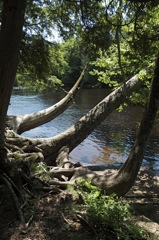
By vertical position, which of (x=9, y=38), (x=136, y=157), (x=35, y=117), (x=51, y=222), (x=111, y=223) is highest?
(x=9, y=38)

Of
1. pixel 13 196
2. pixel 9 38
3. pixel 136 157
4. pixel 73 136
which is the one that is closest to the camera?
pixel 13 196

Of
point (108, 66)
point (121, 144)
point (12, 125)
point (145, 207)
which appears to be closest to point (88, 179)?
point (145, 207)

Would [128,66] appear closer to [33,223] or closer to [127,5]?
[127,5]

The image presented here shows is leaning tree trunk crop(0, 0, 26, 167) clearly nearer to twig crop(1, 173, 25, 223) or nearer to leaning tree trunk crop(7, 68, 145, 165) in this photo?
twig crop(1, 173, 25, 223)

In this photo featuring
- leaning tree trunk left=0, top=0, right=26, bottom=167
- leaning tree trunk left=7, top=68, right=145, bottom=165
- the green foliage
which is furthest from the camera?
leaning tree trunk left=7, top=68, right=145, bottom=165

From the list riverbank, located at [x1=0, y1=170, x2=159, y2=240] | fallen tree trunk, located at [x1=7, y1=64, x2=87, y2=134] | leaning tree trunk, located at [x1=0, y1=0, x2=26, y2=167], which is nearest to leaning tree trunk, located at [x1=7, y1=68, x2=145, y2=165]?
fallen tree trunk, located at [x1=7, y1=64, x2=87, y2=134]

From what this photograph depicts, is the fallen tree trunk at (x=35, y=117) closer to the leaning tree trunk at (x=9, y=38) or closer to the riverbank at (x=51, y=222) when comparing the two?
the leaning tree trunk at (x=9, y=38)

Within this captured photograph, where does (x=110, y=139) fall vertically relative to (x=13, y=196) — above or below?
below

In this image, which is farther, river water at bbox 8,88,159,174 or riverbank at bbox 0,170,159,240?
river water at bbox 8,88,159,174

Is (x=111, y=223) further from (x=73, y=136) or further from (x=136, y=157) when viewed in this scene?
(x=73, y=136)

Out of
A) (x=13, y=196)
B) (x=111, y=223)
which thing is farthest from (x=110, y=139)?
(x=111, y=223)

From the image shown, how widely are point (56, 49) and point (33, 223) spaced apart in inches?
302

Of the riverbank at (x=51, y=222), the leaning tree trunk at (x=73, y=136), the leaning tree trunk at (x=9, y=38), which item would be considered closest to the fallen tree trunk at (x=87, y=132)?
the leaning tree trunk at (x=73, y=136)

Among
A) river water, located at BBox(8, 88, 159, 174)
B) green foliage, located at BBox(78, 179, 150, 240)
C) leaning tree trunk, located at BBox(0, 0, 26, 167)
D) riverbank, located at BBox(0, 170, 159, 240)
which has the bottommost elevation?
river water, located at BBox(8, 88, 159, 174)
